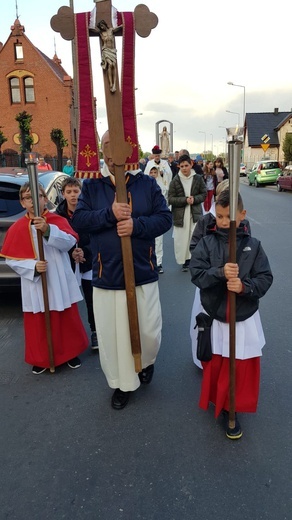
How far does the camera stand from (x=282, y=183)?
25234mm

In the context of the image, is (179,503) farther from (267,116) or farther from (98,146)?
(267,116)

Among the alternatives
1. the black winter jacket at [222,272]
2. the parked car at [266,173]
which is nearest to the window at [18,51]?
the parked car at [266,173]

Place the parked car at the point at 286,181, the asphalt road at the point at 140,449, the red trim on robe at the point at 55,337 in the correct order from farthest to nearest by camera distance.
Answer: the parked car at the point at 286,181, the red trim on robe at the point at 55,337, the asphalt road at the point at 140,449

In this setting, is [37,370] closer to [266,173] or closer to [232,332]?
[232,332]

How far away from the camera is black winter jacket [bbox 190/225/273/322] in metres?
2.65

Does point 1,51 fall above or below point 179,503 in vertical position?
above

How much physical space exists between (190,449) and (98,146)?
2.11 meters

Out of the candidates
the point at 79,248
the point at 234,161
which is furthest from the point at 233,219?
the point at 79,248

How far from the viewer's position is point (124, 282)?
303 centimetres

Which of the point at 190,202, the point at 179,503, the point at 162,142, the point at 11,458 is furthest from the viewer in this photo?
the point at 162,142

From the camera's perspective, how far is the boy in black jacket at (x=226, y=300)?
2.69 m

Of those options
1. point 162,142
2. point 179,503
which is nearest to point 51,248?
point 179,503

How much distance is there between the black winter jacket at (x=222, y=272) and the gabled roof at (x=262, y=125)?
6124cm

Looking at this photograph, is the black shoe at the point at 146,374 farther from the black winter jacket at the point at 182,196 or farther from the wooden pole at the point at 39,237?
the black winter jacket at the point at 182,196
